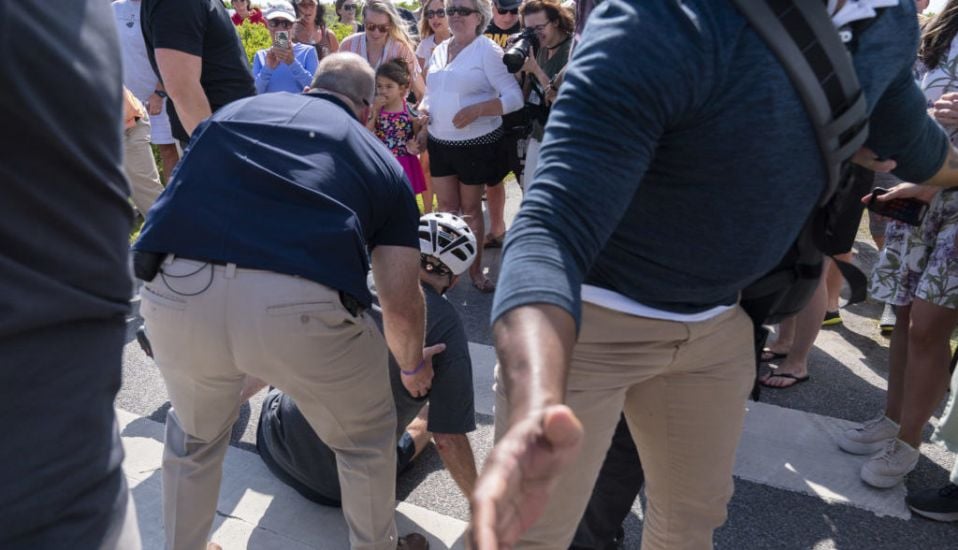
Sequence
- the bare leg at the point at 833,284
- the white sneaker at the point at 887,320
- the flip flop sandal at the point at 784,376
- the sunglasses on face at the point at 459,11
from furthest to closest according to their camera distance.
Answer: the sunglasses on face at the point at 459,11 < the white sneaker at the point at 887,320 < the bare leg at the point at 833,284 < the flip flop sandal at the point at 784,376

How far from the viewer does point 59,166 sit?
3.12 feet

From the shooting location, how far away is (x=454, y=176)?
17.2 feet

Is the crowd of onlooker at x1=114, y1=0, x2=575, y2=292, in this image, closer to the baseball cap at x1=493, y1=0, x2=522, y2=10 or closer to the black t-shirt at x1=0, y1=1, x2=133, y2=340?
the baseball cap at x1=493, y1=0, x2=522, y2=10

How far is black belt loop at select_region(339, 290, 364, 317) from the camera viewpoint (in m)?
2.19

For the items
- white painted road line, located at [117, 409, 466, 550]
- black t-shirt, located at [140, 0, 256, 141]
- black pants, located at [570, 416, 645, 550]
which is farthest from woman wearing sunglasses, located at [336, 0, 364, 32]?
black pants, located at [570, 416, 645, 550]

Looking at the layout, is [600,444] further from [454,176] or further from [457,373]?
[454,176]

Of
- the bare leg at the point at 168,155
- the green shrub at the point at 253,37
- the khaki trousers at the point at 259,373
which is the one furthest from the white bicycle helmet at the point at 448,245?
the green shrub at the point at 253,37

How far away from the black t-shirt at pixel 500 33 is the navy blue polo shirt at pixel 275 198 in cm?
410

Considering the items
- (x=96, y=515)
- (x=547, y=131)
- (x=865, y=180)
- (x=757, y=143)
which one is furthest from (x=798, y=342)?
(x=96, y=515)

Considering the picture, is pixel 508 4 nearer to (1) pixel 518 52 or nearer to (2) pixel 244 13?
(1) pixel 518 52

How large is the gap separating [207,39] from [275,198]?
194 centimetres

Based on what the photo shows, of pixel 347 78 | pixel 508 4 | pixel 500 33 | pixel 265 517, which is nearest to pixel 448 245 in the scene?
pixel 347 78

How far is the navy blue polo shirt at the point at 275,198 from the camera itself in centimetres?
210

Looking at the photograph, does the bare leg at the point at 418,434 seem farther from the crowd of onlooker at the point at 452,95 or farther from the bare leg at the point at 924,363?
the bare leg at the point at 924,363
